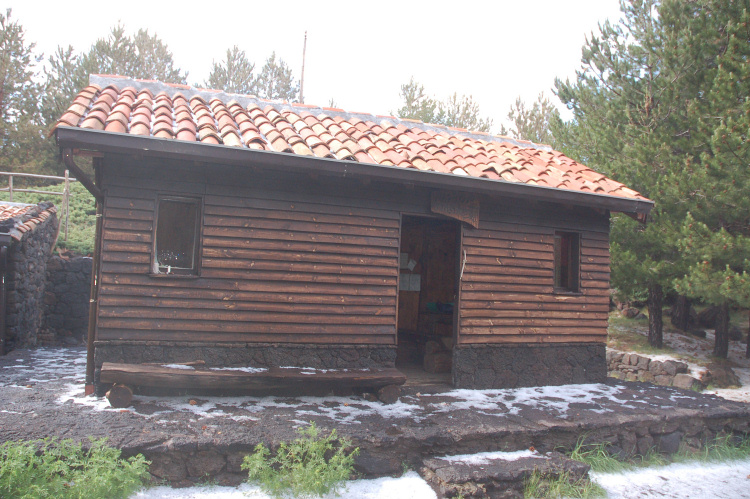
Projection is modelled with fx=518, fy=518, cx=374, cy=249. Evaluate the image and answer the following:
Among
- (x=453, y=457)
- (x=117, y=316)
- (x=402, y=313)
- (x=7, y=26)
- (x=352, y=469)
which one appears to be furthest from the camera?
(x=7, y=26)

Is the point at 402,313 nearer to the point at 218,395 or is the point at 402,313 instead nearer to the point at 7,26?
the point at 218,395

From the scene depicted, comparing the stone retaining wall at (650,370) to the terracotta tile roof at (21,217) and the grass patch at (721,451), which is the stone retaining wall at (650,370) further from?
the terracotta tile roof at (21,217)

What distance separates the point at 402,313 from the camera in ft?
33.2

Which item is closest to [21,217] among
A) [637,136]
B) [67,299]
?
[67,299]

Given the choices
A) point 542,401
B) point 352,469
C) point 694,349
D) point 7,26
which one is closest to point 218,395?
point 352,469

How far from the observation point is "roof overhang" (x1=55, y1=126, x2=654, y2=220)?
5.26 m

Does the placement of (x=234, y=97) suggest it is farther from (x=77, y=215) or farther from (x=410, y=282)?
(x=77, y=215)

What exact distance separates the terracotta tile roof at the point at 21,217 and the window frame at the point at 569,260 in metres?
9.24

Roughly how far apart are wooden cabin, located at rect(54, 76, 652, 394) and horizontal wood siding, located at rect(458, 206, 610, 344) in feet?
0.08

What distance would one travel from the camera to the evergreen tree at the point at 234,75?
29.5 metres

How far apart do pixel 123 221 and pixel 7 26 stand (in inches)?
861

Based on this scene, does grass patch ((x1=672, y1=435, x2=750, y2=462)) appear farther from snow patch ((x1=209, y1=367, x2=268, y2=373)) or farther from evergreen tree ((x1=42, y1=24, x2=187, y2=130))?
evergreen tree ((x1=42, y1=24, x2=187, y2=130))

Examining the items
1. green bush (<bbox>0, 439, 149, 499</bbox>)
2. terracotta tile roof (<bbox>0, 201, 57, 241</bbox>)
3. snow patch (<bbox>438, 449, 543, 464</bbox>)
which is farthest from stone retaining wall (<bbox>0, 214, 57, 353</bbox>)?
snow patch (<bbox>438, 449, 543, 464</bbox>)

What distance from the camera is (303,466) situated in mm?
4551
